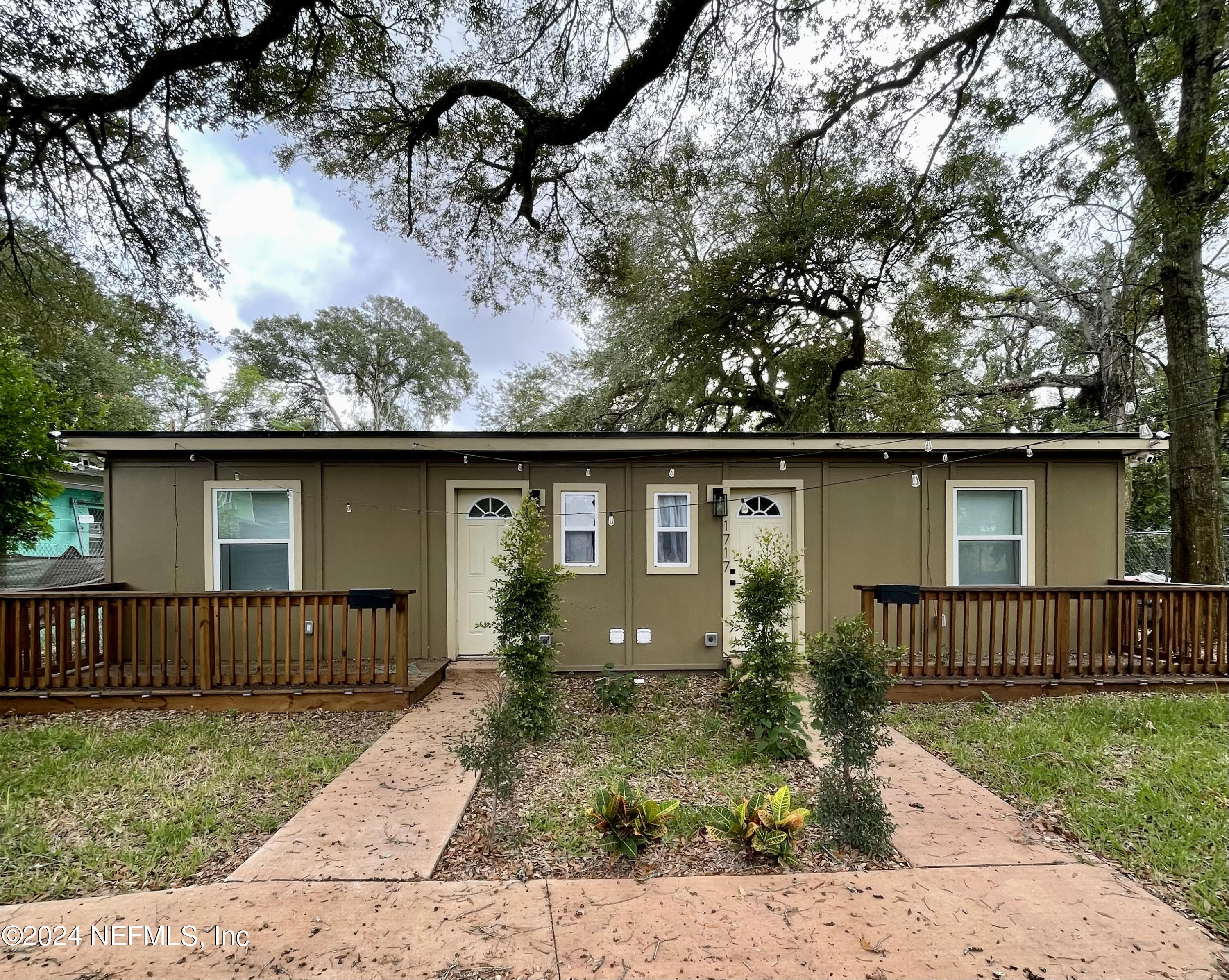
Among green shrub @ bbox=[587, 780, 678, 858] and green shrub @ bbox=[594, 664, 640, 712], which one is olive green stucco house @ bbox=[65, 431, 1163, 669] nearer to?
green shrub @ bbox=[594, 664, 640, 712]

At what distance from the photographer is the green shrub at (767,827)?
7.57 feet

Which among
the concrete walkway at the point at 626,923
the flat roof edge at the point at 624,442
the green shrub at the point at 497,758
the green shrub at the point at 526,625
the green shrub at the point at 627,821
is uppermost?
the flat roof edge at the point at 624,442

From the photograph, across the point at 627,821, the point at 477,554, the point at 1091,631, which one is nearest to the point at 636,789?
the point at 627,821

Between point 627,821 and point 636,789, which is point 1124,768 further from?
point 627,821

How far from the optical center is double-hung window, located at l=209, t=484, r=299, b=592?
5.44 m

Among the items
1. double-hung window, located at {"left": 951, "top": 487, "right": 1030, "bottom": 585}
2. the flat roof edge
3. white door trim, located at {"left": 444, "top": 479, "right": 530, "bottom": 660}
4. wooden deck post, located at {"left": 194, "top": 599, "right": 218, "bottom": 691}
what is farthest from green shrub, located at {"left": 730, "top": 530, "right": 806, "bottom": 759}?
wooden deck post, located at {"left": 194, "top": 599, "right": 218, "bottom": 691}

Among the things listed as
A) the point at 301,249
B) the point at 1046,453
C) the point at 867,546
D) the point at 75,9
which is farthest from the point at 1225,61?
the point at 301,249

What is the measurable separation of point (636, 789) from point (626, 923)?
111 centimetres

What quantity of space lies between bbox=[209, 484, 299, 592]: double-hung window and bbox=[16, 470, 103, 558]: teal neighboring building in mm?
10900

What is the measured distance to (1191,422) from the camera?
5.66 metres

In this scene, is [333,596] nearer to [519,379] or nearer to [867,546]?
[867,546]

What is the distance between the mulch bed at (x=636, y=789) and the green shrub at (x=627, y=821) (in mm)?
81

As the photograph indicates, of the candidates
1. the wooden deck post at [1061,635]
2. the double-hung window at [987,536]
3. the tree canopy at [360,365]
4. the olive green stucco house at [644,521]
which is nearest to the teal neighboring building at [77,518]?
the tree canopy at [360,365]

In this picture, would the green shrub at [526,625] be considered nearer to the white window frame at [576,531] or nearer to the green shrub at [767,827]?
the green shrub at [767,827]
